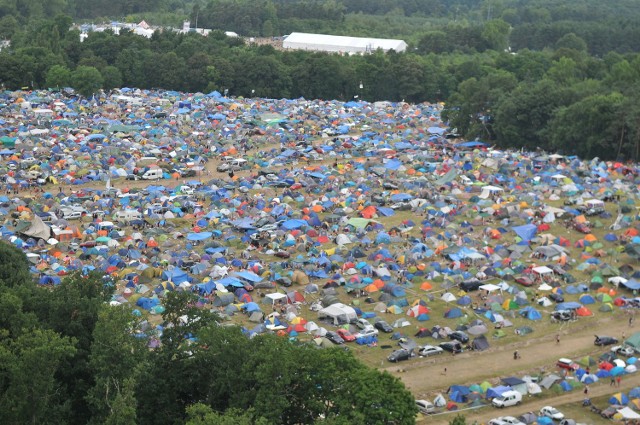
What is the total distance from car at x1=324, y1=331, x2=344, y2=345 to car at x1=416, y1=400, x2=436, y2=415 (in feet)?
9.97

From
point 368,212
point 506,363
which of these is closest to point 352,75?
point 368,212

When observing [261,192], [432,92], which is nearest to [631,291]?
[261,192]

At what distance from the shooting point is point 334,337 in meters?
20.0

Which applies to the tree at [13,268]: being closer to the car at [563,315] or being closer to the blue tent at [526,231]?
the car at [563,315]

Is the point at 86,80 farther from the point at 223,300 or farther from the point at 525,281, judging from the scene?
the point at 525,281

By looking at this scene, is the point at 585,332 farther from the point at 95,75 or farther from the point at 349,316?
the point at 95,75

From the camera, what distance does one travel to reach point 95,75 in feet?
155

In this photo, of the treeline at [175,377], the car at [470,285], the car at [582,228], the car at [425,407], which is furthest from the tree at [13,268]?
the car at [582,228]

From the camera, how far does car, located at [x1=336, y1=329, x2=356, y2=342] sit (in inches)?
789

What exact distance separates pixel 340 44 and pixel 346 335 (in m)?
50.4

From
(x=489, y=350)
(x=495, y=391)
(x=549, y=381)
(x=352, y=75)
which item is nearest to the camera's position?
(x=495, y=391)

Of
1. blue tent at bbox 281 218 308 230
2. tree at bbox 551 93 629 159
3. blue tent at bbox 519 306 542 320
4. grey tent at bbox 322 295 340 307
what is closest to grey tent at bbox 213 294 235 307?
grey tent at bbox 322 295 340 307

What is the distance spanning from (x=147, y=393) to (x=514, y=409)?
665 cm

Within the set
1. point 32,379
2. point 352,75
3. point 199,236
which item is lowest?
point 352,75
